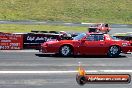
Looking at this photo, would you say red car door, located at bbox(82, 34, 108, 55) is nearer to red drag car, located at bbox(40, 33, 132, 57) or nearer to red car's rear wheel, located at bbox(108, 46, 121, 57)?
red drag car, located at bbox(40, 33, 132, 57)

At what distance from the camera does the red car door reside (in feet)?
61.9

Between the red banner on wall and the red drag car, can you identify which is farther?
the red banner on wall

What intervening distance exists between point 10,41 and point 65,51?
4.96 meters

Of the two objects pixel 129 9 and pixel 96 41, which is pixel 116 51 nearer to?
pixel 96 41

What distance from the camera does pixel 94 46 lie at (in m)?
18.9

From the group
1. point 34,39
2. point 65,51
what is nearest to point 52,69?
point 65,51

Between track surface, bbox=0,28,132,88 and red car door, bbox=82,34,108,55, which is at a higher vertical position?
red car door, bbox=82,34,108,55

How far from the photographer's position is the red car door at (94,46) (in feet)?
61.9

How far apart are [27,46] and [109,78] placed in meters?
17.3

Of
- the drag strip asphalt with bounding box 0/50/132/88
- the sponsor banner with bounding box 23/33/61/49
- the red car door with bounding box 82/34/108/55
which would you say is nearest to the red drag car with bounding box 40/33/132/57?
the red car door with bounding box 82/34/108/55

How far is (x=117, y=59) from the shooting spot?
18031mm

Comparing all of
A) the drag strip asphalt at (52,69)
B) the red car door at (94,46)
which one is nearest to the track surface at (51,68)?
the drag strip asphalt at (52,69)

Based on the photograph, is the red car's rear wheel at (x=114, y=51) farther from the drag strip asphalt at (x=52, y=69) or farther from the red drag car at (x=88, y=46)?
the drag strip asphalt at (x=52, y=69)

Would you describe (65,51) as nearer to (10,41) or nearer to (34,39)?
(34,39)
